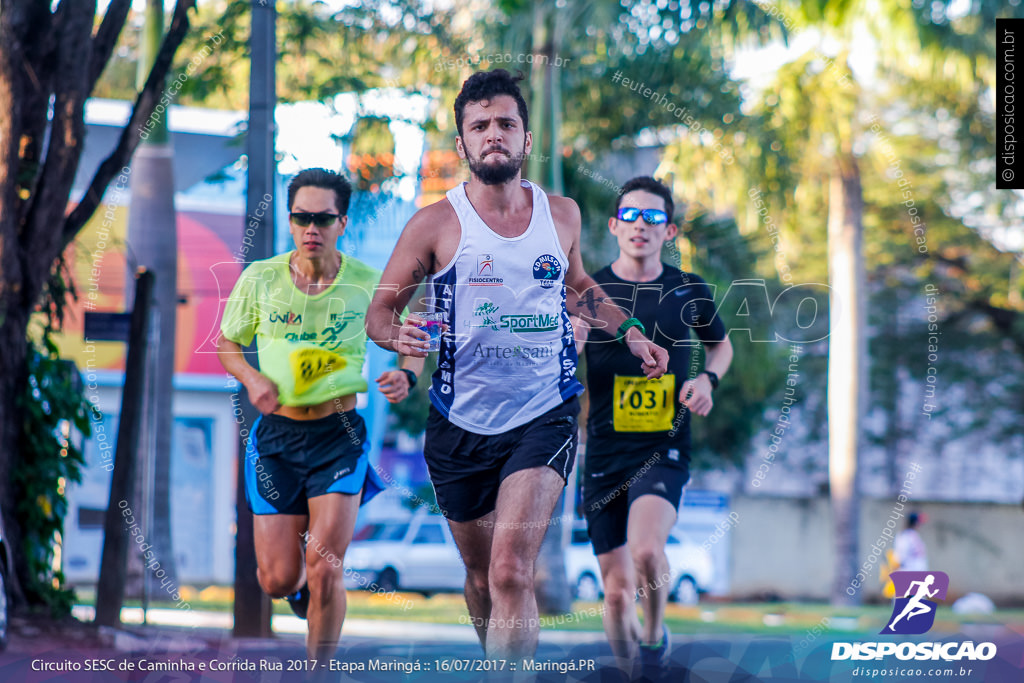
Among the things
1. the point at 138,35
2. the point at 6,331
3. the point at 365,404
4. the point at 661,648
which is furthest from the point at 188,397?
the point at 661,648

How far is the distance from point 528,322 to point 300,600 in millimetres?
1755

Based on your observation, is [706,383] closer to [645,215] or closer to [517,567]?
[645,215]

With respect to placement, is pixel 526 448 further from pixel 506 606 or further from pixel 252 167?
pixel 252 167

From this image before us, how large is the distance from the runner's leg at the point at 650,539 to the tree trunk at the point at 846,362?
9.58 meters

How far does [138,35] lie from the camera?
10.2 metres

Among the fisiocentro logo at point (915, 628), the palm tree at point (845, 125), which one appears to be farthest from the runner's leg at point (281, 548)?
the palm tree at point (845, 125)

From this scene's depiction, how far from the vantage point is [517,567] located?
368cm

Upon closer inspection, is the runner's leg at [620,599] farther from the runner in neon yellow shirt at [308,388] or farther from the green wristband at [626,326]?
the runner in neon yellow shirt at [308,388]

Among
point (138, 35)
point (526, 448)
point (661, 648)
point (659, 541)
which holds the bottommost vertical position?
point (661, 648)

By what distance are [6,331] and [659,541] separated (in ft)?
11.7

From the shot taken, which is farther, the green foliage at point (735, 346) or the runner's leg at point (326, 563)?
the green foliage at point (735, 346)

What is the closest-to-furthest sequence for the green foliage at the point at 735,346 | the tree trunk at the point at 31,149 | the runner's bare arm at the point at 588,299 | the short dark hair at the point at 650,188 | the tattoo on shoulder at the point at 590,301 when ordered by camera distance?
the runner's bare arm at the point at 588,299 → the tattoo on shoulder at the point at 590,301 → the short dark hair at the point at 650,188 → the tree trunk at the point at 31,149 → the green foliage at the point at 735,346

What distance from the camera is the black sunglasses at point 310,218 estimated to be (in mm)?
4621

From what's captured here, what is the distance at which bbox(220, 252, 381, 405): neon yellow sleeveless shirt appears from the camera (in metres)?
4.58
